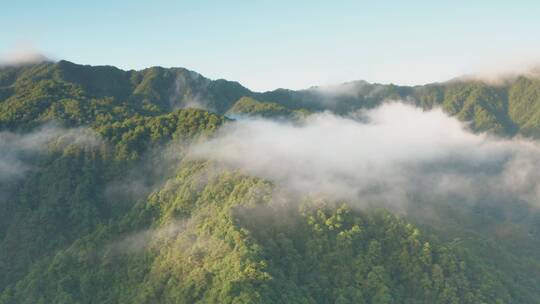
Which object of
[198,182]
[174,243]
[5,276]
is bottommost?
[5,276]

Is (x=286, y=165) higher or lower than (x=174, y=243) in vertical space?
higher

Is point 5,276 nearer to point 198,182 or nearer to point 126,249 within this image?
point 126,249

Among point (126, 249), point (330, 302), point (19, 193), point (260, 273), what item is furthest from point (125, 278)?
point (19, 193)

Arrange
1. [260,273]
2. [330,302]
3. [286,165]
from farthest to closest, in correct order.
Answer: [286,165], [330,302], [260,273]

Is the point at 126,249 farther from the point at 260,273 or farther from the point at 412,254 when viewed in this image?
the point at 412,254

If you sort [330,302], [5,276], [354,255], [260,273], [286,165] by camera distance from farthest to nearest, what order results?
[286,165] < [5,276] < [354,255] < [330,302] < [260,273]

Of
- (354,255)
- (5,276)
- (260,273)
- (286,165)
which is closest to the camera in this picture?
(260,273)

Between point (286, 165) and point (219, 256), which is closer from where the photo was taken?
point (219, 256)

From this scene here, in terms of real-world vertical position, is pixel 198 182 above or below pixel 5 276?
above

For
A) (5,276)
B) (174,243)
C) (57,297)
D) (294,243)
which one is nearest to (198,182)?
(174,243)
